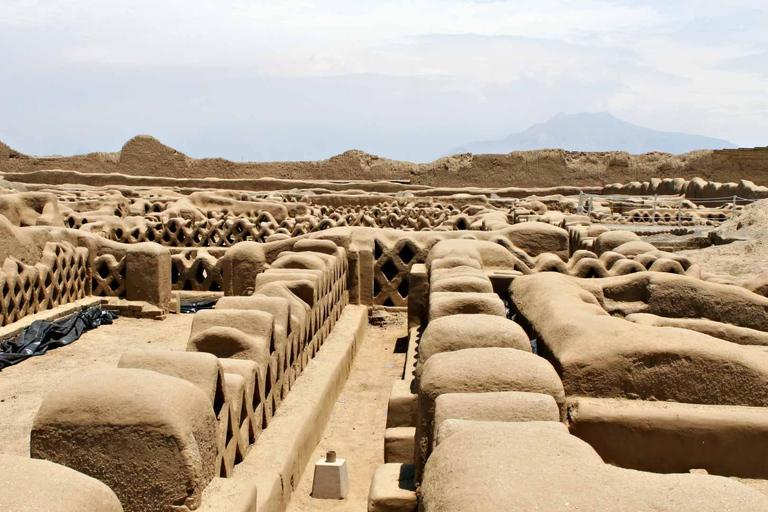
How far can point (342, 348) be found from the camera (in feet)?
26.0

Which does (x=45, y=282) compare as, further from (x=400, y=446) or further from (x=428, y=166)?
(x=428, y=166)

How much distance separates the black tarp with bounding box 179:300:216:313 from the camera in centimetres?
1089

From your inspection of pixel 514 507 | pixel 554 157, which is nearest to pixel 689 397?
pixel 514 507

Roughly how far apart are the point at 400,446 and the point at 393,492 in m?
0.75

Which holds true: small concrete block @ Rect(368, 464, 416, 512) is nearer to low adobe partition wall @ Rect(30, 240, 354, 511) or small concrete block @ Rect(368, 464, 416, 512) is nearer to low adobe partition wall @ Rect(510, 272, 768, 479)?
low adobe partition wall @ Rect(30, 240, 354, 511)

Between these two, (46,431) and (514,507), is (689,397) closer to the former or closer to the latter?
(514,507)

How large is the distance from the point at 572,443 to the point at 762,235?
11326mm

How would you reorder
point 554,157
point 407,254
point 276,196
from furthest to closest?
point 554,157
point 276,196
point 407,254

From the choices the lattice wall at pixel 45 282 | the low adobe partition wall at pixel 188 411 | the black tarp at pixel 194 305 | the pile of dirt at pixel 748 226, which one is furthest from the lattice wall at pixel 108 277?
the pile of dirt at pixel 748 226

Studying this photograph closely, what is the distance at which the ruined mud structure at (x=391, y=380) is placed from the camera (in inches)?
94.4

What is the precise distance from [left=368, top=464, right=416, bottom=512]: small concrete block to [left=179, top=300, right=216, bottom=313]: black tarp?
25.8ft

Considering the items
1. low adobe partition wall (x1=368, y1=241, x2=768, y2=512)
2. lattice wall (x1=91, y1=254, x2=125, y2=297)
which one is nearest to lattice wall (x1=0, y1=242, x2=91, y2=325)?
lattice wall (x1=91, y1=254, x2=125, y2=297)

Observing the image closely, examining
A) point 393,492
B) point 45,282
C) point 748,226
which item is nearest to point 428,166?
point 748,226

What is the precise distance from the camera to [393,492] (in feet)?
10.8
